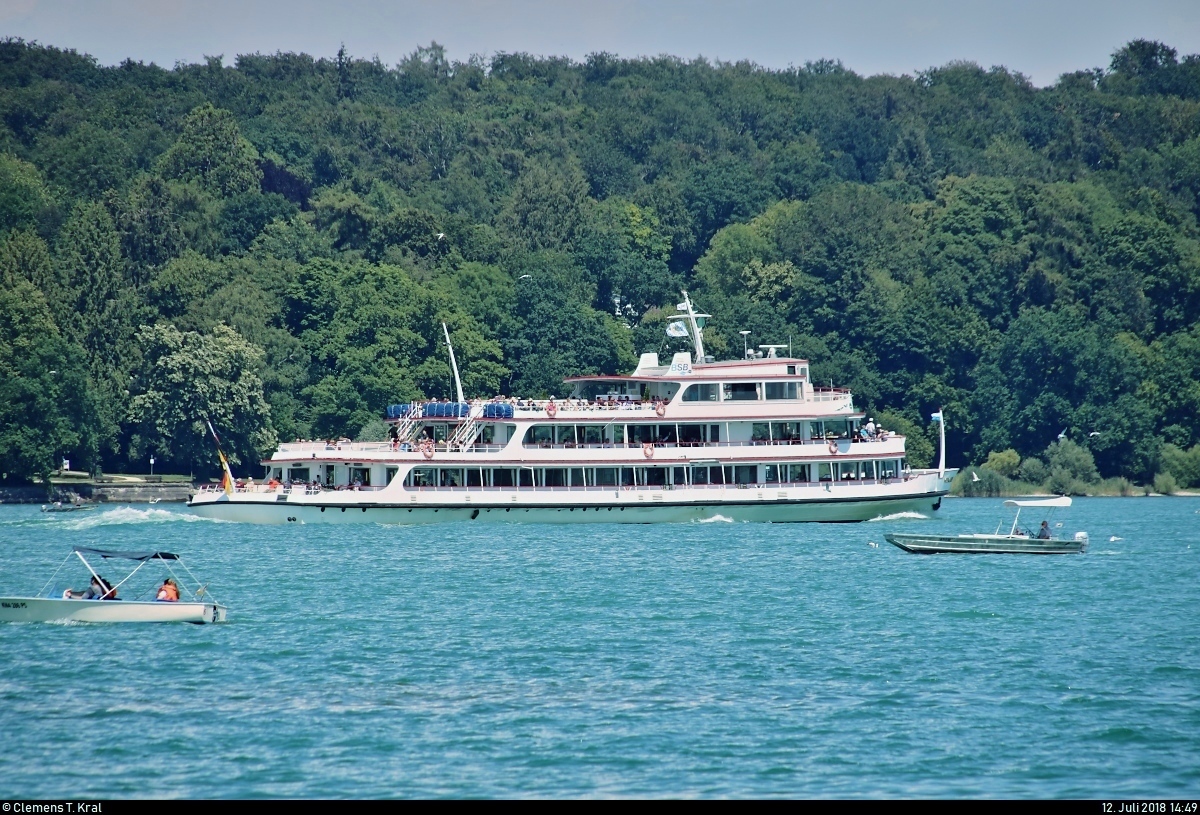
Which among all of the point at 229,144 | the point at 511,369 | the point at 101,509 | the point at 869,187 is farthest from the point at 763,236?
the point at 101,509

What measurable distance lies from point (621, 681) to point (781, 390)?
133 feet

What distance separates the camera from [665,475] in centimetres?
7481

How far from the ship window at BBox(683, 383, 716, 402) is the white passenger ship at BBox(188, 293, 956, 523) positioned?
1.6 inches

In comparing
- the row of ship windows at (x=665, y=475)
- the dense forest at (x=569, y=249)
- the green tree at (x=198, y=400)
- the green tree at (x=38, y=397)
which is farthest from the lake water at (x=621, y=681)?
the dense forest at (x=569, y=249)

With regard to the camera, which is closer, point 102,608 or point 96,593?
point 102,608

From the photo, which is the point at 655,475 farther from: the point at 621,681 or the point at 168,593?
the point at 621,681

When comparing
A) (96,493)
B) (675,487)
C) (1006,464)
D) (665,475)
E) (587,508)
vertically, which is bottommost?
(1006,464)

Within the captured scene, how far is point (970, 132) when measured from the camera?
165125 mm

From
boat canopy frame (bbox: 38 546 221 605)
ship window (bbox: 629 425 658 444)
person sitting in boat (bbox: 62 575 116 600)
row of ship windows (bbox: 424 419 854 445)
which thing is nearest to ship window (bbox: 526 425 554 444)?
row of ship windows (bbox: 424 419 854 445)

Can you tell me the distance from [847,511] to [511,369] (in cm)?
4339

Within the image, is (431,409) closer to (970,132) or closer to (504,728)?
(504,728)

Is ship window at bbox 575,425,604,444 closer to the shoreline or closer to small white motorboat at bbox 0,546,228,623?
the shoreline

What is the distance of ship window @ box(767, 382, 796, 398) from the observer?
74.9m

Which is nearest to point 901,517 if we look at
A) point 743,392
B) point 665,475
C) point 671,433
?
point 743,392
